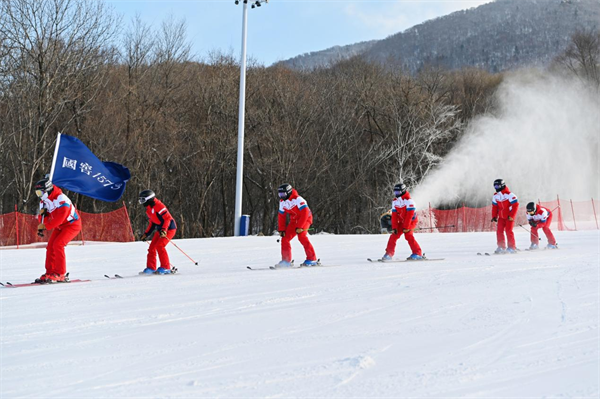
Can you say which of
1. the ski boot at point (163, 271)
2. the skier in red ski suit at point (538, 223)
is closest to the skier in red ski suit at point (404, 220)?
the ski boot at point (163, 271)

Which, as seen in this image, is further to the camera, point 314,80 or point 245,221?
point 314,80

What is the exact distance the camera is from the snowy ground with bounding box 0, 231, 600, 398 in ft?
14.1

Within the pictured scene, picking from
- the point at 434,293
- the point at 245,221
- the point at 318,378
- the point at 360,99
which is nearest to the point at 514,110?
the point at 360,99

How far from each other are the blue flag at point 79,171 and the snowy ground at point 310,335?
5.40m

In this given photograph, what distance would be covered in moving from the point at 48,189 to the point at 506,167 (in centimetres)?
3211

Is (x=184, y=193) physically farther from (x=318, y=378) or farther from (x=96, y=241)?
(x=318, y=378)

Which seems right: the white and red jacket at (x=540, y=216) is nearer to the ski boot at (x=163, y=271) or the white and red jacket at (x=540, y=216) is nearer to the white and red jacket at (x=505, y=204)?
the white and red jacket at (x=505, y=204)

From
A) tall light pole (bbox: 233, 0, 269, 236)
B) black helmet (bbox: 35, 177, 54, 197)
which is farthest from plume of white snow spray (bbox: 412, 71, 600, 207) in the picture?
black helmet (bbox: 35, 177, 54, 197)

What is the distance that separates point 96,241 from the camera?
21.3 m

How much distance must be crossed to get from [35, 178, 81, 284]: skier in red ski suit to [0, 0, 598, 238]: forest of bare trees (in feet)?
63.3

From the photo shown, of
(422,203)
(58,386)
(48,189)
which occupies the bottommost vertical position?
(58,386)

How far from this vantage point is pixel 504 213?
1509 centimetres

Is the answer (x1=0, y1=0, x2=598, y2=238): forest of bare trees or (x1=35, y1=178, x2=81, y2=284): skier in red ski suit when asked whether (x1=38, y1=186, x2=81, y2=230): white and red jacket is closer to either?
(x1=35, y1=178, x2=81, y2=284): skier in red ski suit

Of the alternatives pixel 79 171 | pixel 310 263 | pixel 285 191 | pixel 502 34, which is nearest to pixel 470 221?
pixel 310 263
